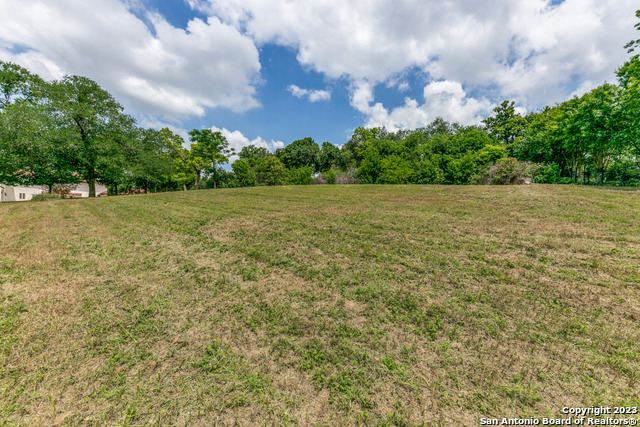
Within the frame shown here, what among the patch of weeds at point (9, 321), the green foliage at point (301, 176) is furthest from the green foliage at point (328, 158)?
the patch of weeds at point (9, 321)

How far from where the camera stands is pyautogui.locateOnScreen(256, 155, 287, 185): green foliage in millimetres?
36000

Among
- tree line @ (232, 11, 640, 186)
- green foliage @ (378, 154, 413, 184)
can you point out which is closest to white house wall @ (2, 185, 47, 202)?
tree line @ (232, 11, 640, 186)

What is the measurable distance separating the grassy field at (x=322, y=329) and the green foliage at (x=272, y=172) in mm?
31282

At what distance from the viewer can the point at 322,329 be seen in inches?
107

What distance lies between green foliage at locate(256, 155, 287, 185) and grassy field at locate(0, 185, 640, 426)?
103ft

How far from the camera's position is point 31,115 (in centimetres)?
1459

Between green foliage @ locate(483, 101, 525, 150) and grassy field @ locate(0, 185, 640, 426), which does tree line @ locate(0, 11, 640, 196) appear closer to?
green foliage @ locate(483, 101, 525, 150)

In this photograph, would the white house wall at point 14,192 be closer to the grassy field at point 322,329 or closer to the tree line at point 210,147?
the tree line at point 210,147

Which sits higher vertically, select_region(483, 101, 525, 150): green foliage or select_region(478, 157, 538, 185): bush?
select_region(483, 101, 525, 150): green foliage

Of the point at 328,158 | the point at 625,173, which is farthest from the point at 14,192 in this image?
the point at 625,173

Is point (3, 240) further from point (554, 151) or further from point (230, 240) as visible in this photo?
point (554, 151)

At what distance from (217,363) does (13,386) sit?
1679 mm

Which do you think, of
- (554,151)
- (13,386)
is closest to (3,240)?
(13,386)

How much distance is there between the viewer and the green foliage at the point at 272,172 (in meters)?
36.0
